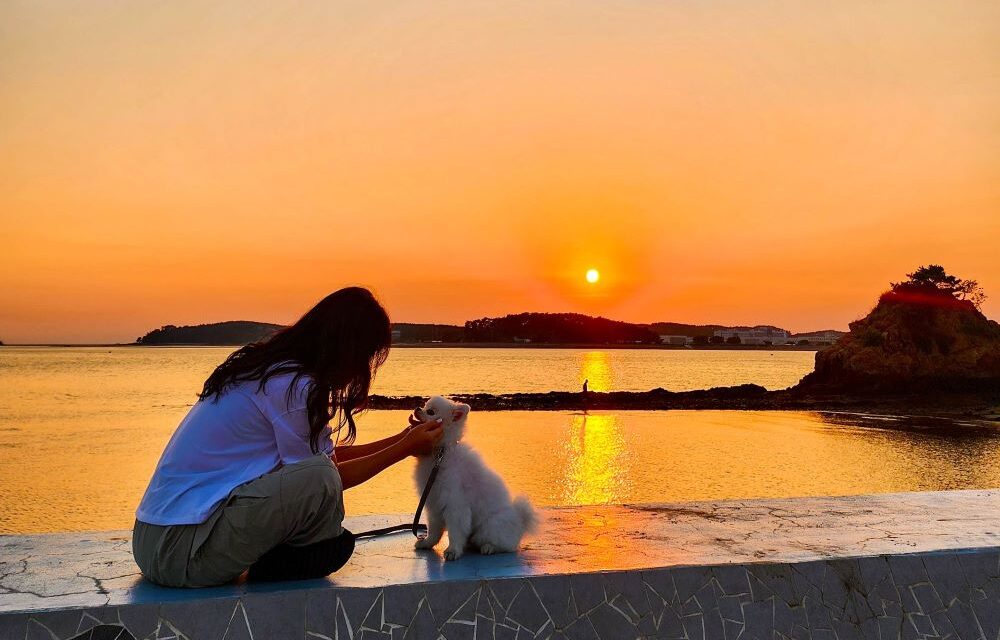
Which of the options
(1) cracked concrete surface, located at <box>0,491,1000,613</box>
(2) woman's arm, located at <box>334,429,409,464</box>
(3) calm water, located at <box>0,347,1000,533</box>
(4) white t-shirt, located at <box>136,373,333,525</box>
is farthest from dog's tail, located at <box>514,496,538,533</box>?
(3) calm water, located at <box>0,347,1000,533</box>

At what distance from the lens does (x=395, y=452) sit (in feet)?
12.4

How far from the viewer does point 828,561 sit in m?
3.99

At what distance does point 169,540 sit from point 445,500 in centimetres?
121

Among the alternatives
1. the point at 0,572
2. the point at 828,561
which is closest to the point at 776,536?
the point at 828,561

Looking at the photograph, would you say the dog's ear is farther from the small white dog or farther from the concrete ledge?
the concrete ledge

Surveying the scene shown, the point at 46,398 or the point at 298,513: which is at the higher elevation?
the point at 298,513

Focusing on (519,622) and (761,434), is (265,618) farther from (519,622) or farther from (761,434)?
(761,434)

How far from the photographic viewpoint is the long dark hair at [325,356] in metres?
3.30

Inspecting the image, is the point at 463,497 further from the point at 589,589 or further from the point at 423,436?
the point at 589,589

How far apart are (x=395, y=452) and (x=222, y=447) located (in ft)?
2.62

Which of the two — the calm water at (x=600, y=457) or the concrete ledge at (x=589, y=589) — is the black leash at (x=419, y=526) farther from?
the calm water at (x=600, y=457)

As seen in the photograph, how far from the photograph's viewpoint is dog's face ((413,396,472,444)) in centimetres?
386

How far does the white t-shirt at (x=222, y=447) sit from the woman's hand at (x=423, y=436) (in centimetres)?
59

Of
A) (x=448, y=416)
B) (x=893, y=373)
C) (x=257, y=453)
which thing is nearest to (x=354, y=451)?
(x=448, y=416)
